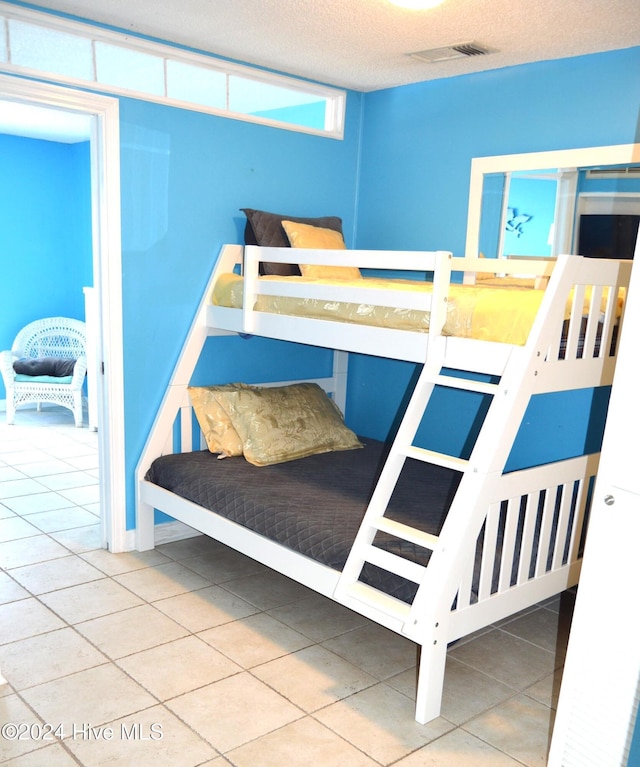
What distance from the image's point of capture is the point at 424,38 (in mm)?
2998

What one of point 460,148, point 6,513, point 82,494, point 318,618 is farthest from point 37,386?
point 460,148

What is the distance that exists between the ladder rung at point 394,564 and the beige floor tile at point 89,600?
116cm

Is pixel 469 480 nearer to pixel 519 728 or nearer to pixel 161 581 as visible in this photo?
pixel 519 728

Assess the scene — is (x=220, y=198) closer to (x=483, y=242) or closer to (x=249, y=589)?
(x=483, y=242)

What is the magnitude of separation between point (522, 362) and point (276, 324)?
124 centimetres

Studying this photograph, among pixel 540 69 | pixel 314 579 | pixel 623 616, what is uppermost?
pixel 540 69

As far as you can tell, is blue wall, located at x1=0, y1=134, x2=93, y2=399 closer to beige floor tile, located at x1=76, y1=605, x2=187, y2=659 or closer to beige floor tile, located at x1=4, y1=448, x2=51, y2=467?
beige floor tile, located at x1=4, y1=448, x2=51, y2=467

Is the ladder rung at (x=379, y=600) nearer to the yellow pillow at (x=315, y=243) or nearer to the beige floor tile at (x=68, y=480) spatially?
the yellow pillow at (x=315, y=243)

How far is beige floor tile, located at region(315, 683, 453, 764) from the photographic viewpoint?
7.04ft

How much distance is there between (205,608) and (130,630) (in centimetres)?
34

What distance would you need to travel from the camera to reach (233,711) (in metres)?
2.28

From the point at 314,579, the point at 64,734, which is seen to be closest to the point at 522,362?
the point at 314,579

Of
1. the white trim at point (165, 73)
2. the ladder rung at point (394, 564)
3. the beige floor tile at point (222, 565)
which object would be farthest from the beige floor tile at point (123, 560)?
the white trim at point (165, 73)

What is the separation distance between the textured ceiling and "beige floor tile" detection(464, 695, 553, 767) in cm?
245
